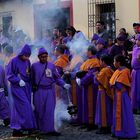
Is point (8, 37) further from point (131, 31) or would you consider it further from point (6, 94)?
point (6, 94)

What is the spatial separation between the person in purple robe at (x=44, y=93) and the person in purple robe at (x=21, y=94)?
14 centimetres

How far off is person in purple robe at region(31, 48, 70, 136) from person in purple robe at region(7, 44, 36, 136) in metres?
0.14

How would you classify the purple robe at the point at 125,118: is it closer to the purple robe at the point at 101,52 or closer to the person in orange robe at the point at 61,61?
the purple robe at the point at 101,52

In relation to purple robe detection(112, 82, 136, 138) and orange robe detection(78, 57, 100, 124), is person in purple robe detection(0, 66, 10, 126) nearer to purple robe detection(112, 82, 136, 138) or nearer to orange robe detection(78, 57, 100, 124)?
orange robe detection(78, 57, 100, 124)

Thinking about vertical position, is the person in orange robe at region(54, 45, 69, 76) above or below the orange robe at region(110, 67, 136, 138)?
above

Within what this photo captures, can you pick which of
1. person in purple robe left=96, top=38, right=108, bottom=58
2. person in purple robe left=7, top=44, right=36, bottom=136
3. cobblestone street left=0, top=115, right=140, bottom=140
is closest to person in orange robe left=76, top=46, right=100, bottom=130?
cobblestone street left=0, top=115, right=140, bottom=140

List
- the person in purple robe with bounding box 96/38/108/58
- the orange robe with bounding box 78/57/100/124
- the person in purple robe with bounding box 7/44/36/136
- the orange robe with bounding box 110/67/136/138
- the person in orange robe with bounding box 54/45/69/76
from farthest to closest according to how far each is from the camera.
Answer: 1. the person in orange robe with bounding box 54/45/69/76
2. the person in purple robe with bounding box 96/38/108/58
3. the orange robe with bounding box 78/57/100/124
4. the person in purple robe with bounding box 7/44/36/136
5. the orange robe with bounding box 110/67/136/138

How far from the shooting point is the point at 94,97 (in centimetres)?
997

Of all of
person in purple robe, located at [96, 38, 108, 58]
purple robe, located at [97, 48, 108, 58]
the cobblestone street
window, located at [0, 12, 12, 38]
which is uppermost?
window, located at [0, 12, 12, 38]

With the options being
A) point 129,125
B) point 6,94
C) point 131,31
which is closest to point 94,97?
point 129,125

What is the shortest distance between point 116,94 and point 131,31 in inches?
276

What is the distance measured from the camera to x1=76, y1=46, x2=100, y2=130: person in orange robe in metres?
9.81

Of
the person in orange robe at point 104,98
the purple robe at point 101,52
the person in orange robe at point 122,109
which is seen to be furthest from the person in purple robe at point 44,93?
the purple robe at point 101,52

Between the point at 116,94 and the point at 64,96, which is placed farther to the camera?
the point at 64,96
